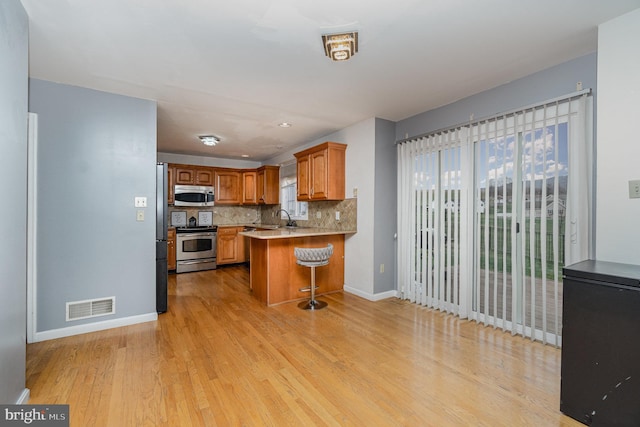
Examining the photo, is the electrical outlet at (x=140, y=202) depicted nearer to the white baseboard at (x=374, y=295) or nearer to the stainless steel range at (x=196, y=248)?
the stainless steel range at (x=196, y=248)

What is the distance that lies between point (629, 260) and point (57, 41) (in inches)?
168

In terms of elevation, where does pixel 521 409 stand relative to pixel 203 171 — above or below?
below

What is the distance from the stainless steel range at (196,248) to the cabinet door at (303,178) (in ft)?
7.71

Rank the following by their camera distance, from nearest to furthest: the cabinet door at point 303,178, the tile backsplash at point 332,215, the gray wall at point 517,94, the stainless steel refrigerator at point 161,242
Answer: the gray wall at point 517,94 < the stainless steel refrigerator at point 161,242 < the tile backsplash at point 332,215 < the cabinet door at point 303,178

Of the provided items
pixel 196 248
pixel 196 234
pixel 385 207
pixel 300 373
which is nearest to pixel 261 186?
pixel 196 234

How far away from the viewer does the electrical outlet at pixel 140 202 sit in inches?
122

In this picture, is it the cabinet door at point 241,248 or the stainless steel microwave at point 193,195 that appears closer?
the stainless steel microwave at point 193,195

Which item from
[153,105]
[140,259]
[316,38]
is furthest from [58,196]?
[316,38]

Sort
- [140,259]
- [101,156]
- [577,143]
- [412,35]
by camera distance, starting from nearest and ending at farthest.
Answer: [412,35]
[577,143]
[101,156]
[140,259]

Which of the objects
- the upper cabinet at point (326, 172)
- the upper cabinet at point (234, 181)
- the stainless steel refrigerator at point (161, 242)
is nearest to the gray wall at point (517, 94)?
the upper cabinet at point (326, 172)

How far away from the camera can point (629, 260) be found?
A: 1809mm

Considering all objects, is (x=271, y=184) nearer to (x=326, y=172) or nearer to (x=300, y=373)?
(x=326, y=172)

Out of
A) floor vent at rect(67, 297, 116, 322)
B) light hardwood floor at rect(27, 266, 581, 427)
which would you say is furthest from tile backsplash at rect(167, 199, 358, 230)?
floor vent at rect(67, 297, 116, 322)

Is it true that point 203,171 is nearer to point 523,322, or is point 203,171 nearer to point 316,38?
point 316,38
